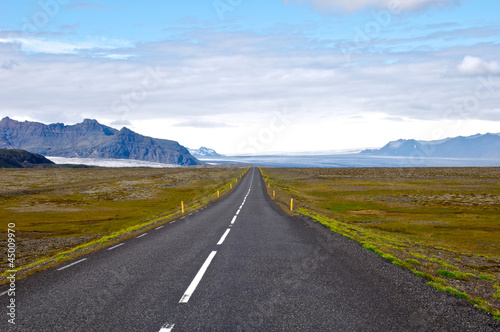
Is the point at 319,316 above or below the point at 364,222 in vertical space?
above

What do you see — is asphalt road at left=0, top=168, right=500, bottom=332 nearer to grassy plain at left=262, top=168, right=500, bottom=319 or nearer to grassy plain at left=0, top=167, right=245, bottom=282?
grassy plain at left=262, top=168, right=500, bottom=319

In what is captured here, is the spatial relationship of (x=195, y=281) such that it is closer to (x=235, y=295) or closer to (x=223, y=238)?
(x=235, y=295)

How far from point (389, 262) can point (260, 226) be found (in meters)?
8.39

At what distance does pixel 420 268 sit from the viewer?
357 inches

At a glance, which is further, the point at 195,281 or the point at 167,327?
the point at 195,281

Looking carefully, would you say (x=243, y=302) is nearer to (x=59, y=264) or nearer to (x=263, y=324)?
(x=263, y=324)

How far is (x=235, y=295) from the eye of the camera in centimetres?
658

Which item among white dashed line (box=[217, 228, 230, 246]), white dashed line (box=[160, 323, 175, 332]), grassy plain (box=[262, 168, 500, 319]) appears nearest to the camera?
white dashed line (box=[160, 323, 175, 332])

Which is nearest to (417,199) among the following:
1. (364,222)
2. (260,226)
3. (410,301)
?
(364,222)

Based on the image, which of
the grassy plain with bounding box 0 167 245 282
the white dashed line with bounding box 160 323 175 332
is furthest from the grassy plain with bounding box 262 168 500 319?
the grassy plain with bounding box 0 167 245 282

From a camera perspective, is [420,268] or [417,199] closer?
[420,268]

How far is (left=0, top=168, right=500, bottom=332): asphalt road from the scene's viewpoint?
5375 millimetres

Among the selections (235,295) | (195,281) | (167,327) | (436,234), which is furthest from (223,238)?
(436,234)

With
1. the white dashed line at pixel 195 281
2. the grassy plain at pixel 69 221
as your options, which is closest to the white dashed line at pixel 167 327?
the white dashed line at pixel 195 281
